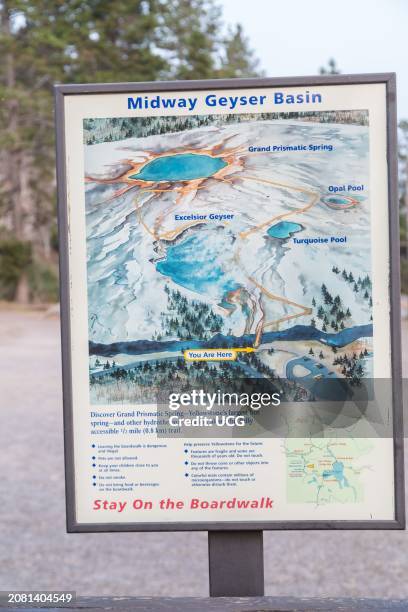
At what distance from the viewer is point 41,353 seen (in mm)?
16547

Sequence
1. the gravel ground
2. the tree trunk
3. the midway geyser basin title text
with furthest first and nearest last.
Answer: the tree trunk, the gravel ground, the midway geyser basin title text

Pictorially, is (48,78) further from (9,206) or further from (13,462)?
(13,462)

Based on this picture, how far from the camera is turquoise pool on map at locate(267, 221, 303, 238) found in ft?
7.54

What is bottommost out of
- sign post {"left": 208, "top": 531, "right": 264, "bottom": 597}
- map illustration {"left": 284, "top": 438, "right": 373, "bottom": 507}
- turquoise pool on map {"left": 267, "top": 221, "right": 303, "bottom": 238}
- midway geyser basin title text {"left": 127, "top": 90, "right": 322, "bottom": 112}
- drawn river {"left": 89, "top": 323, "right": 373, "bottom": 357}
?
sign post {"left": 208, "top": 531, "right": 264, "bottom": 597}

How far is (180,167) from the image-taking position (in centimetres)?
229

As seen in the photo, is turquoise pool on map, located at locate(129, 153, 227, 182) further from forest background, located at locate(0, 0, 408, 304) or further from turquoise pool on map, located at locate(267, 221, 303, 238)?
forest background, located at locate(0, 0, 408, 304)

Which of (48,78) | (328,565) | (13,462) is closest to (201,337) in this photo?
(328,565)

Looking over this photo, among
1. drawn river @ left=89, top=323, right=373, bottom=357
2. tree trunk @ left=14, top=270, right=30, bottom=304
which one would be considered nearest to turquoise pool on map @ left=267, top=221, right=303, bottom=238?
drawn river @ left=89, top=323, right=373, bottom=357

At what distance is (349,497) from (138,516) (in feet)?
2.05

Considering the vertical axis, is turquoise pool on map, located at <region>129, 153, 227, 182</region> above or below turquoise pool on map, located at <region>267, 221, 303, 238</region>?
above

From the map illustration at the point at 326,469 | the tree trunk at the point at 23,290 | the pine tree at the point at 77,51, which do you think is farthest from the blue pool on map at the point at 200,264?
the tree trunk at the point at 23,290

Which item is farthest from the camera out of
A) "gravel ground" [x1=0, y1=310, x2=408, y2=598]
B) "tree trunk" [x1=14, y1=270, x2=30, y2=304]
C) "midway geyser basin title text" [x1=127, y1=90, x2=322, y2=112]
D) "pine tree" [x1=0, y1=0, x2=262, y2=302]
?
"tree trunk" [x1=14, y1=270, x2=30, y2=304]

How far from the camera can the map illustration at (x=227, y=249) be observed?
2.28 m

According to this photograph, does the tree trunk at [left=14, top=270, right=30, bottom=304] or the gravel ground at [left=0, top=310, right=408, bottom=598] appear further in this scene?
the tree trunk at [left=14, top=270, right=30, bottom=304]
